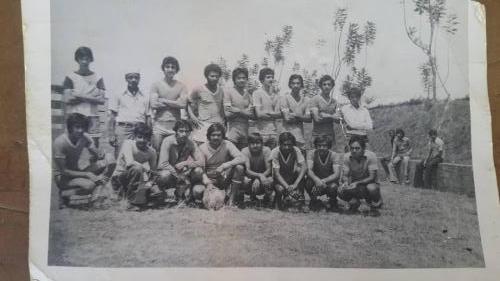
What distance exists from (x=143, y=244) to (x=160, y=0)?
31 centimetres

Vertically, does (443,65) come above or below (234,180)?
above

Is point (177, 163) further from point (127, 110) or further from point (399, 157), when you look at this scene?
point (399, 157)

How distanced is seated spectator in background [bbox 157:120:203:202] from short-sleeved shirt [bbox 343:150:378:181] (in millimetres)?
194

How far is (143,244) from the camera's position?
583 mm

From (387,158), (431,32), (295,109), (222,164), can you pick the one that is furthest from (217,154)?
(431,32)

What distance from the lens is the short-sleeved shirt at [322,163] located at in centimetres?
60

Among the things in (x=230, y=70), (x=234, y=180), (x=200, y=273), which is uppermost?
(x=230, y=70)

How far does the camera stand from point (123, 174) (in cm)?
59

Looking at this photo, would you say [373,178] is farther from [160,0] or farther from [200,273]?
[160,0]

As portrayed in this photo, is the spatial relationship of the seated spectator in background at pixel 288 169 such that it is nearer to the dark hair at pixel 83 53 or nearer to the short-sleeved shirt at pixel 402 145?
the short-sleeved shirt at pixel 402 145

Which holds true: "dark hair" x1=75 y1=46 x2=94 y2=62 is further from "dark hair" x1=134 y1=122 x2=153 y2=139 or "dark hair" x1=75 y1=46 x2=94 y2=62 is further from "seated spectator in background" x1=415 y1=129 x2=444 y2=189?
"seated spectator in background" x1=415 y1=129 x2=444 y2=189

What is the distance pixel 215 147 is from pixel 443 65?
0.32 meters

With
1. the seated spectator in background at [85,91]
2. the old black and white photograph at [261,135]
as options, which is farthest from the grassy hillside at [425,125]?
the seated spectator in background at [85,91]

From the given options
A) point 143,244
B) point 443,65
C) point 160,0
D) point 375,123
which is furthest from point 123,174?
point 443,65
